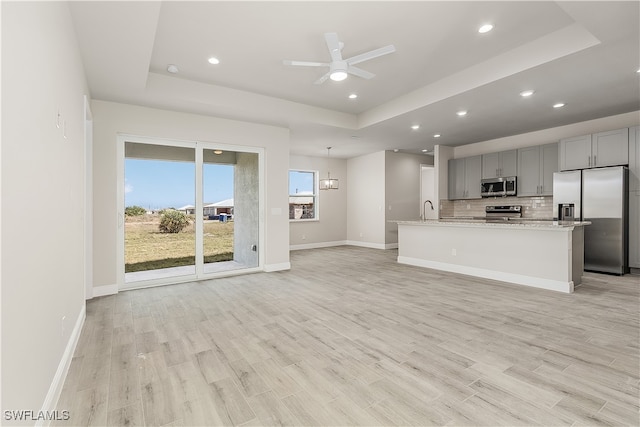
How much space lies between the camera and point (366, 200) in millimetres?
9102

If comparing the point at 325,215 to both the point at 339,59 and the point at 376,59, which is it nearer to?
the point at 376,59

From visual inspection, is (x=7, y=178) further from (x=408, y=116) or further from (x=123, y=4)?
(x=408, y=116)

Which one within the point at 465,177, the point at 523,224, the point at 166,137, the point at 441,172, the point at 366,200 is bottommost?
the point at 523,224

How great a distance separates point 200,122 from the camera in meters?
5.01

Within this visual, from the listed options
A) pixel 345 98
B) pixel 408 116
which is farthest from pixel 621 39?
pixel 345 98

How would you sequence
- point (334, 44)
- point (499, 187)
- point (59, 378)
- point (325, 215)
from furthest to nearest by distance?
point (325, 215), point (499, 187), point (334, 44), point (59, 378)

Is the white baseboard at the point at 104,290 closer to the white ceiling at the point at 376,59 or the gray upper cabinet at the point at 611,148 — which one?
the white ceiling at the point at 376,59

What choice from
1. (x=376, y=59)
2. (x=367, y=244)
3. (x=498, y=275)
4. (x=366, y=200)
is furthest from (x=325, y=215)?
(x=376, y=59)

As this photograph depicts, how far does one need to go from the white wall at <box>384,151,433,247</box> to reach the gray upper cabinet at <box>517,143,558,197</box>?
2.94 meters

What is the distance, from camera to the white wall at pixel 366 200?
8609 millimetres

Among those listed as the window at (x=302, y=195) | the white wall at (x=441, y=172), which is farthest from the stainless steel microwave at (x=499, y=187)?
the window at (x=302, y=195)

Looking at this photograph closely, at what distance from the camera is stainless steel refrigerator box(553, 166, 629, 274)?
16.6 feet

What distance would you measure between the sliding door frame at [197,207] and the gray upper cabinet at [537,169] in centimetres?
559

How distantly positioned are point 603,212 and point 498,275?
2305 mm
